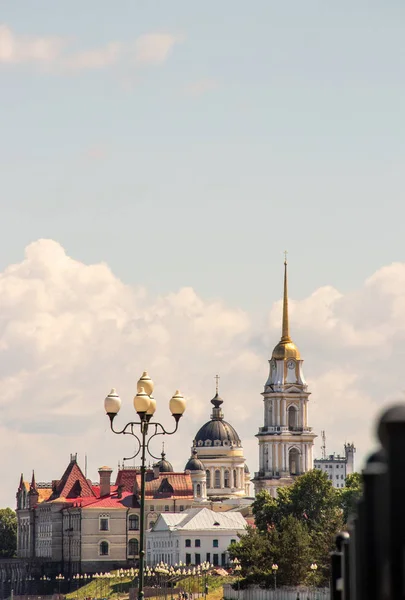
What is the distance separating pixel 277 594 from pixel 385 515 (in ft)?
349

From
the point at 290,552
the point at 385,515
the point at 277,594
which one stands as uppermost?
the point at 290,552

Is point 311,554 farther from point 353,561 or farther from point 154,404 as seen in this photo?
point 353,561

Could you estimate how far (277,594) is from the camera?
11519cm

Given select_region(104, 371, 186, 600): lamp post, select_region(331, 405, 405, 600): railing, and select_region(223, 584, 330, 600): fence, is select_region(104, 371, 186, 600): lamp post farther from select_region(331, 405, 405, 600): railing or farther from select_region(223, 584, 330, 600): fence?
select_region(223, 584, 330, 600): fence

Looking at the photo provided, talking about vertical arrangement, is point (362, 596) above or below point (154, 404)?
below

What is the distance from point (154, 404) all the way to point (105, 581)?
161 metres

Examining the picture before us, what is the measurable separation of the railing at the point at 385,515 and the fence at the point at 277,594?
287ft

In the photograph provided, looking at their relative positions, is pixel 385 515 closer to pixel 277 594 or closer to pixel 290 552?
pixel 277 594

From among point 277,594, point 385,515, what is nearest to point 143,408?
point 385,515

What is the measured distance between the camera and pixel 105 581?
19488cm

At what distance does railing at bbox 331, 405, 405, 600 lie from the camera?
10539 mm

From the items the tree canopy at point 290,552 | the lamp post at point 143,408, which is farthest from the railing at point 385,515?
the tree canopy at point 290,552

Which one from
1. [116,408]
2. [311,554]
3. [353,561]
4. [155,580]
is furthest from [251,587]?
[353,561]

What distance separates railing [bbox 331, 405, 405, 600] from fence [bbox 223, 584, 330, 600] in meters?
87.4
